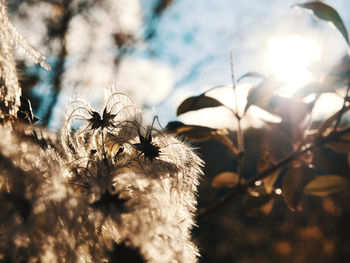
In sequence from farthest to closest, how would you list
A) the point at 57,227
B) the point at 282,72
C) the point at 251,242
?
1. the point at 251,242
2. the point at 282,72
3. the point at 57,227

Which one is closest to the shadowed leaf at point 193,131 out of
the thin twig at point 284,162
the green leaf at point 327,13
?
the thin twig at point 284,162

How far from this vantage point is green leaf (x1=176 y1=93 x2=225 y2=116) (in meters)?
0.91

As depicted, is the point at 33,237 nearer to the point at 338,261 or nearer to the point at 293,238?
the point at 293,238

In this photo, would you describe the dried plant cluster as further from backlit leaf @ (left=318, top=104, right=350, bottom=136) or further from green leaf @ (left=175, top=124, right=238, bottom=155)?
backlit leaf @ (left=318, top=104, right=350, bottom=136)

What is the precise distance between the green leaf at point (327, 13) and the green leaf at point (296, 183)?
428 mm

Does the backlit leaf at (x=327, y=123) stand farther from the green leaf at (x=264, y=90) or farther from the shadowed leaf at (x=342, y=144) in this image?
the green leaf at (x=264, y=90)

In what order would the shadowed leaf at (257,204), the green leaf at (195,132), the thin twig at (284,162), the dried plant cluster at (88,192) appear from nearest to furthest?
the dried plant cluster at (88,192), the thin twig at (284,162), the green leaf at (195,132), the shadowed leaf at (257,204)

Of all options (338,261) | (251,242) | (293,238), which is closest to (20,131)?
(251,242)

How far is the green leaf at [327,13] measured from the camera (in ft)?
2.82

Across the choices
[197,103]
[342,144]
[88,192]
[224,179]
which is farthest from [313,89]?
[88,192]

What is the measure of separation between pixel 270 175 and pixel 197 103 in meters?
0.31

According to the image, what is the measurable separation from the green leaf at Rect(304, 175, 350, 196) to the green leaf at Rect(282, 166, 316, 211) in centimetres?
13

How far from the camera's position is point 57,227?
64 centimetres

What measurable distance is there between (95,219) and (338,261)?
15.3 feet
